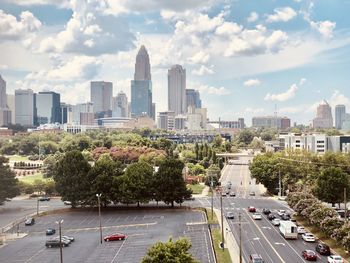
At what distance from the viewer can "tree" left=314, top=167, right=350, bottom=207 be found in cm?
3584

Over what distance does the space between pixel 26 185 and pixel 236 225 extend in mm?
24392

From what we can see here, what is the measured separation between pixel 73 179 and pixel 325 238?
19377mm

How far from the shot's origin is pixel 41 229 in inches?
1220

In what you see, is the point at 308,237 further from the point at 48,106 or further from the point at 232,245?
the point at 48,106

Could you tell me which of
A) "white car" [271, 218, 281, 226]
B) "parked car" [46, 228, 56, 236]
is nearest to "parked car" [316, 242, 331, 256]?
"white car" [271, 218, 281, 226]

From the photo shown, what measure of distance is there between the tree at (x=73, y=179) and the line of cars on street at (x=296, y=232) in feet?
41.5

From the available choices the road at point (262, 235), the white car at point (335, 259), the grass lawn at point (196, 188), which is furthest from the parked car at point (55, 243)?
the grass lawn at point (196, 188)

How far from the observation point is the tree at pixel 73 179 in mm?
36875

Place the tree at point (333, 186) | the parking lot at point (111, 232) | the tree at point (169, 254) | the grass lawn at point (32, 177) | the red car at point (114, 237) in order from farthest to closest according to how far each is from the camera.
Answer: the grass lawn at point (32, 177), the tree at point (333, 186), the red car at point (114, 237), the parking lot at point (111, 232), the tree at point (169, 254)

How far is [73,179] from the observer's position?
37.1m

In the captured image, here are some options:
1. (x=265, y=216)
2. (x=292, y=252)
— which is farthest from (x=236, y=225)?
(x=292, y=252)

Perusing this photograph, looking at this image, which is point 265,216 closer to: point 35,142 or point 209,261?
point 209,261

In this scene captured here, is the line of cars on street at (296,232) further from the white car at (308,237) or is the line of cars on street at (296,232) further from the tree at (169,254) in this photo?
the tree at (169,254)

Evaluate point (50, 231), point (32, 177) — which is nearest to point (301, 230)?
point (50, 231)
